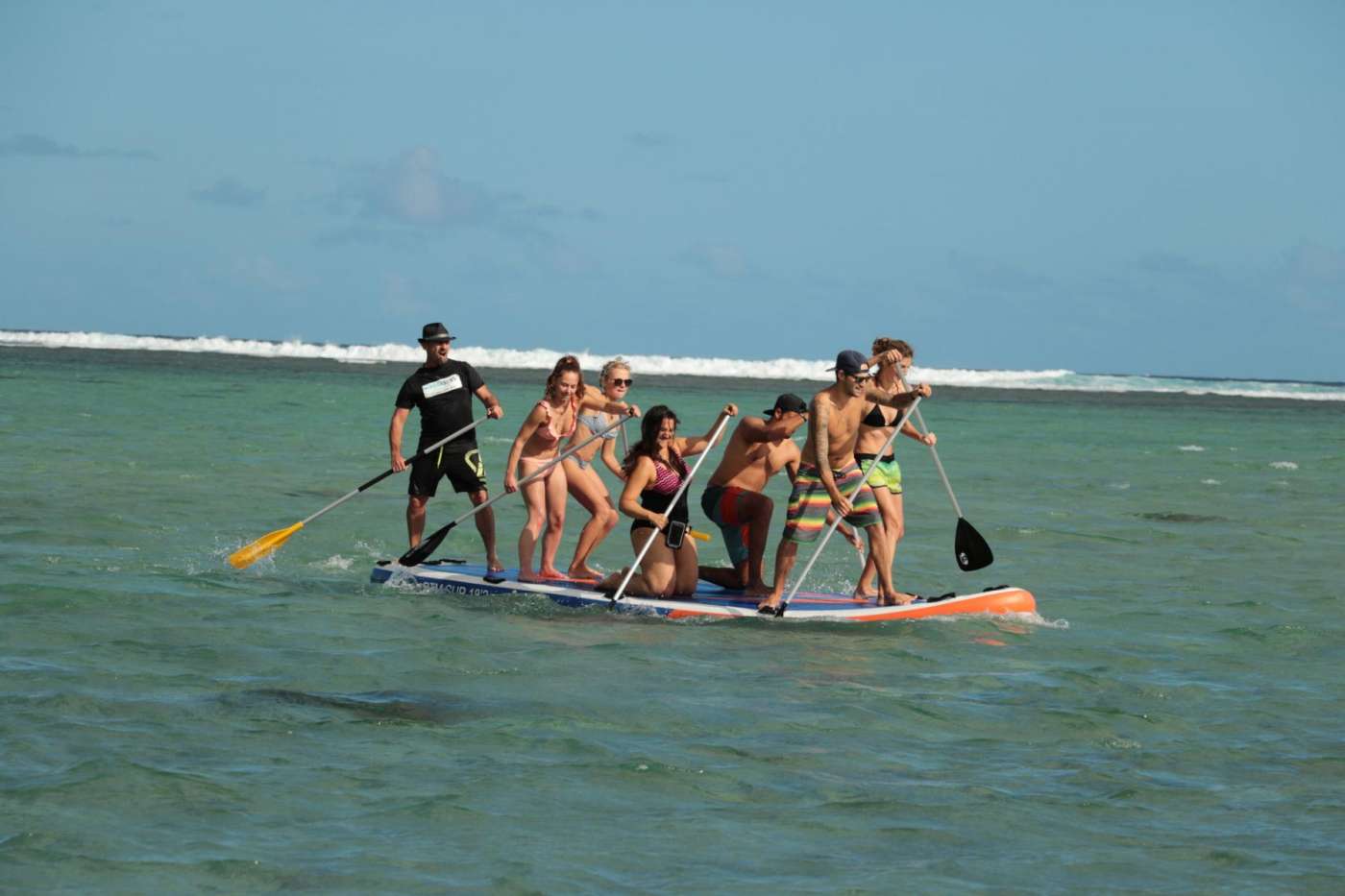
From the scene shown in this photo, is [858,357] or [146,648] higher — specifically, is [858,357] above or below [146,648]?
above

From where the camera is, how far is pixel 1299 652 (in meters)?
11.1

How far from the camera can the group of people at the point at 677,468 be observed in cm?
1127

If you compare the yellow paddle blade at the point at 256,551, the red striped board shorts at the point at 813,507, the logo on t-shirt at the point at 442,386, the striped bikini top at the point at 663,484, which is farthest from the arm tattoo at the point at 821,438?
the yellow paddle blade at the point at 256,551

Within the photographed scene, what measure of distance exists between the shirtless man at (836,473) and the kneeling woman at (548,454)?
160 cm

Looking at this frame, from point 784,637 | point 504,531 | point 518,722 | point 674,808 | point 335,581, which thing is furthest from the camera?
point 504,531

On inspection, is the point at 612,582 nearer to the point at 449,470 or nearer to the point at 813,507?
the point at 813,507

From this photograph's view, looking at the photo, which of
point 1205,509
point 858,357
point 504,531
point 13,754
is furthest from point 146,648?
point 1205,509

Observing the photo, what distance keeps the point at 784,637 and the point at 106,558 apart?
540cm

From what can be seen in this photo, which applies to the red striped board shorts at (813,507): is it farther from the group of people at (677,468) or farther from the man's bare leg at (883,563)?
the man's bare leg at (883,563)

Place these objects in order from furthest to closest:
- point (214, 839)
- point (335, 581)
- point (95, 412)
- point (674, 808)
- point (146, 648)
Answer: point (95, 412) < point (335, 581) < point (146, 648) < point (674, 808) < point (214, 839)

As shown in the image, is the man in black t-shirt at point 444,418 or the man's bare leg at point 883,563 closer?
the man's bare leg at point 883,563

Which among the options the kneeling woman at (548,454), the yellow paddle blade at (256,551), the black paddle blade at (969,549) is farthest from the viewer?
the yellow paddle blade at (256,551)

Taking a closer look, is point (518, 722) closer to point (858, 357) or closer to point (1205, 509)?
point (858, 357)

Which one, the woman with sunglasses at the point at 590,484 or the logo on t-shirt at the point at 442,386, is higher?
the logo on t-shirt at the point at 442,386
